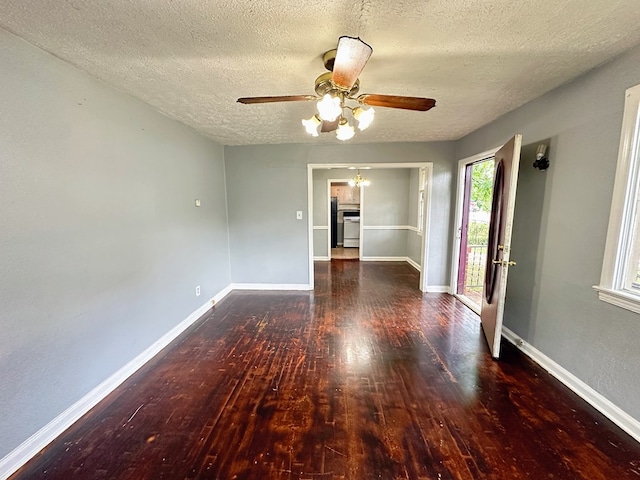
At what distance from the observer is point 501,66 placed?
1.80 metres

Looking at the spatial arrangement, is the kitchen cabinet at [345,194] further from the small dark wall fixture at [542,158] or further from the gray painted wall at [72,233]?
the small dark wall fixture at [542,158]

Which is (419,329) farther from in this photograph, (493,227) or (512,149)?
(512,149)

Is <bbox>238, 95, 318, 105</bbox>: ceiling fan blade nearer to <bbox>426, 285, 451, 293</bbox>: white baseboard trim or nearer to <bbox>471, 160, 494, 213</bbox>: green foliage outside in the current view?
<bbox>426, 285, 451, 293</bbox>: white baseboard trim

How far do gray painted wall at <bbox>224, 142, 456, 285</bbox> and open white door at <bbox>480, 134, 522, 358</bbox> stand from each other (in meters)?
1.31

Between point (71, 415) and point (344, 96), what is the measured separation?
2.70 meters

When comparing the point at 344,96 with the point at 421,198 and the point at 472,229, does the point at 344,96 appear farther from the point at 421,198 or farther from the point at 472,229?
the point at 421,198

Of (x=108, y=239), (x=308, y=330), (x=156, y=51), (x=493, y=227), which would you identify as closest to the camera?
(x=156, y=51)

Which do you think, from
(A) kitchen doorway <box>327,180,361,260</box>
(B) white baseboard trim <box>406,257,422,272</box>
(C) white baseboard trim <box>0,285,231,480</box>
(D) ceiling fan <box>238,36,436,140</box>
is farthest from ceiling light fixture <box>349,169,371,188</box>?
(C) white baseboard trim <box>0,285,231,480</box>

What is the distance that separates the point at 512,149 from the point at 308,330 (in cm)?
262

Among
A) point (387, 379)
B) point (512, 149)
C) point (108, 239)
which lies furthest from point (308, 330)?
point (512, 149)

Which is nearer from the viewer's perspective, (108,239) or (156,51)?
(156,51)

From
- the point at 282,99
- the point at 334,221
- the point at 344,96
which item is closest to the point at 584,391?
the point at 344,96

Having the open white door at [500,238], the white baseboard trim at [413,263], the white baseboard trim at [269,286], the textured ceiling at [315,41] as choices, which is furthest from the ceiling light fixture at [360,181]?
the textured ceiling at [315,41]

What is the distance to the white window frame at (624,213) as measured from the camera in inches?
63.3
